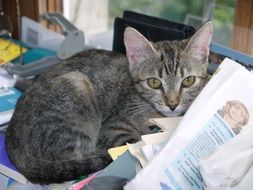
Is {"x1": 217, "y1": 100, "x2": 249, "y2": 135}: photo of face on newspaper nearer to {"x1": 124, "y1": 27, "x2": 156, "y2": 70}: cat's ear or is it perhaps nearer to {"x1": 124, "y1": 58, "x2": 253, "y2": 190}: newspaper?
{"x1": 124, "y1": 58, "x2": 253, "y2": 190}: newspaper

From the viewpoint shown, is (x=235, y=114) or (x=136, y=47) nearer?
(x=235, y=114)

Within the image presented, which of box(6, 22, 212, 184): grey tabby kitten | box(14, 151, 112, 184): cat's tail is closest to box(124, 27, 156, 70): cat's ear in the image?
box(6, 22, 212, 184): grey tabby kitten

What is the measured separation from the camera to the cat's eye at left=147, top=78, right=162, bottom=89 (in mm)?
1048

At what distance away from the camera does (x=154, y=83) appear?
3.47 ft

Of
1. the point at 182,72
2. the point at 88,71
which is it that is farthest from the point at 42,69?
the point at 182,72

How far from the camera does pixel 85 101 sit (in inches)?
43.2

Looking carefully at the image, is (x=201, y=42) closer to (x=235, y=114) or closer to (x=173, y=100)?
(x=173, y=100)

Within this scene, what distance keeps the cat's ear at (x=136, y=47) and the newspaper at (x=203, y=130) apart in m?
0.27

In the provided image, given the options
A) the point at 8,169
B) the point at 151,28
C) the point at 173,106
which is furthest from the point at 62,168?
the point at 151,28

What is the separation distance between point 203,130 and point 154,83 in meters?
0.31

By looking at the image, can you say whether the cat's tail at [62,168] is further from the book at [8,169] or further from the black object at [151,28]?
the black object at [151,28]

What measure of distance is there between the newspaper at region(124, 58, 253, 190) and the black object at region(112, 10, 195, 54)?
454mm

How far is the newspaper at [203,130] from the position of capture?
747mm

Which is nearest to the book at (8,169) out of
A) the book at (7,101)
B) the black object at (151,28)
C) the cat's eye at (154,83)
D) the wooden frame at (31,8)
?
the book at (7,101)
